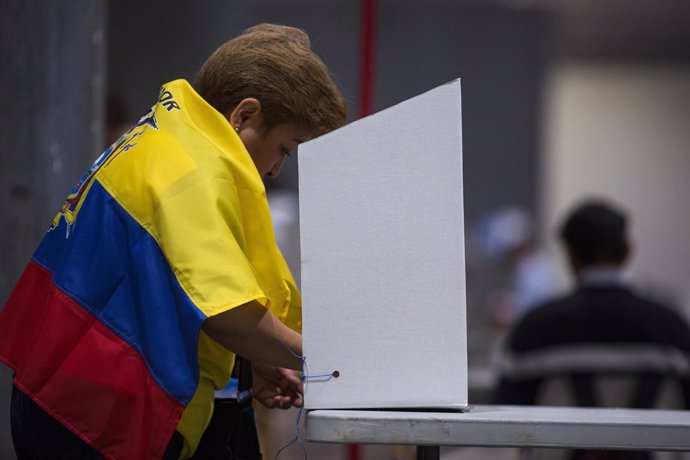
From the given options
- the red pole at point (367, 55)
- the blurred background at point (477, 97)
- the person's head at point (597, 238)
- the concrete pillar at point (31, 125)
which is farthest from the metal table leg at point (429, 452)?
the person's head at point (597, 238)

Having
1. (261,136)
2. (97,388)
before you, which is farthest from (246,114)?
(97,388)

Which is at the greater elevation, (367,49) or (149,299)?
(367,49)

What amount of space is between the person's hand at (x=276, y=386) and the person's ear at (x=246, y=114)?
496mm

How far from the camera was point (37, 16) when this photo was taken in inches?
103

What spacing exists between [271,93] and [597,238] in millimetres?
1968

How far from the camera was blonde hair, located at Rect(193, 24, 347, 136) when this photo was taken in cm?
194

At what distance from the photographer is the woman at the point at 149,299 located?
67.9 inches

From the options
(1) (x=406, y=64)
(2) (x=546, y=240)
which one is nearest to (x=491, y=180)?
(1) (x=406, y=64)

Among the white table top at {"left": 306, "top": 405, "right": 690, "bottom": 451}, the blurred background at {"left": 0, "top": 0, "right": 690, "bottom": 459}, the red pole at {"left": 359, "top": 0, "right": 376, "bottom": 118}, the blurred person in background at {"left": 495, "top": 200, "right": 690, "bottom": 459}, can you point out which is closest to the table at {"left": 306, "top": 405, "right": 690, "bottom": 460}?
the white table top at {"left": 306, "top": 405, "right": 690, "bottom": 451}

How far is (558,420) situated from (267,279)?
0.52m

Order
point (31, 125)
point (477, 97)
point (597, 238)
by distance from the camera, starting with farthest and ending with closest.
Answer: 1. point (477, 97)
2. point (597, 238)
3. point (31, 125)

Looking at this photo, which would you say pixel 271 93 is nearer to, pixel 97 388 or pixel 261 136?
pixel 261 136

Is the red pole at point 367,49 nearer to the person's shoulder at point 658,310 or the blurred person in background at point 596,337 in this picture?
the blurred person in background at point 596,337

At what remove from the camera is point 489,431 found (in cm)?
169
